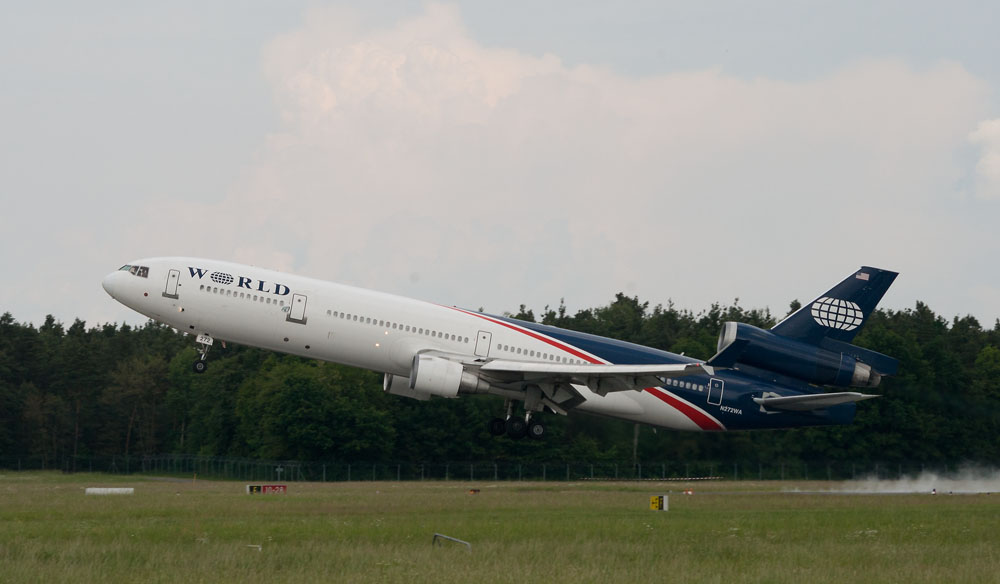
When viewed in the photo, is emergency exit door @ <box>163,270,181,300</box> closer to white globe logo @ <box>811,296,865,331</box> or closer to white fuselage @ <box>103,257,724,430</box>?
white fuselage @ <box>103,257,724,430</box>

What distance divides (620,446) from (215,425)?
49563mm

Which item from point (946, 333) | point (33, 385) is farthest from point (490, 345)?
point (33, 385)

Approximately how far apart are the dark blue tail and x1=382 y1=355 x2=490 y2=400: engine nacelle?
1352 centimetres

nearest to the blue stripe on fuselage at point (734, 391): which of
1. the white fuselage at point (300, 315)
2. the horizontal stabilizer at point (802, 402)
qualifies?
the horizontal stabilizer at point (802, 402)

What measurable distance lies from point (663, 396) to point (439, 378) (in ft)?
32.8

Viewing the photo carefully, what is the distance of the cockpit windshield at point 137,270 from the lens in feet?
133

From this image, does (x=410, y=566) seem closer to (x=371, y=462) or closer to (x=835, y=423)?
(x=835, y=423)

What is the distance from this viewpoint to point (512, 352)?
41.7 meters

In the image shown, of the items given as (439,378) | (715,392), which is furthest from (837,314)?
(439,378)

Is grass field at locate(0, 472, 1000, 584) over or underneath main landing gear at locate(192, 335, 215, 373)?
underneath

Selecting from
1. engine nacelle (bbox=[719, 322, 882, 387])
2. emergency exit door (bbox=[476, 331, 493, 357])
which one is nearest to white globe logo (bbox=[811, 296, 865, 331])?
engine nacelle (bbox=[719, 322, 882, 387])

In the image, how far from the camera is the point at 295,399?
7606 cm

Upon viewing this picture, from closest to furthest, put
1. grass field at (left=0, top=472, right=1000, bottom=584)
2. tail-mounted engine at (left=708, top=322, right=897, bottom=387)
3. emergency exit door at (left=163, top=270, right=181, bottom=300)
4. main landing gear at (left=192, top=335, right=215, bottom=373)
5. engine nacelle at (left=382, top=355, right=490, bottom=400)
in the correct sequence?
grass field at (left=0, top=472, right=1000, bottom=584), engine nacelle at (left=382, top=355, right=490, bottom=400), emergency exit door at (left=163, top=270, right=181, bottom=300), main landing gear at (left=192, top=335, right=215, bottom=373), tail-mounted engine at (left=708, top=322, right=897, bottom=387)

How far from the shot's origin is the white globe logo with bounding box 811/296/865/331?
45438 mm
